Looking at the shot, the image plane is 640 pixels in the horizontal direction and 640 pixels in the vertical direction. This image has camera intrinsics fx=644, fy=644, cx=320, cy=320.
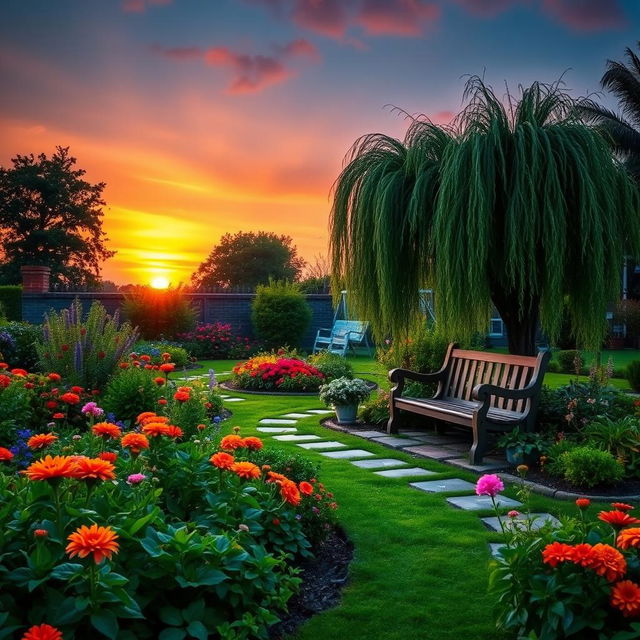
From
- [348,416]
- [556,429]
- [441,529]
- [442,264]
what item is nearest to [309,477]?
[441,529]

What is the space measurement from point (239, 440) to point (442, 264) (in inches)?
118

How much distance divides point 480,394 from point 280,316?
11487mm

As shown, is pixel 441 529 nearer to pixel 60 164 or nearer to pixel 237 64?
pixel 237 64

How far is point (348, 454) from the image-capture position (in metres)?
5.72

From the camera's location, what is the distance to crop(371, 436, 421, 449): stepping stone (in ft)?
19.9

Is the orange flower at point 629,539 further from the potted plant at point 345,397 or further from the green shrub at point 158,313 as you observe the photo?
the green shrub at point 158,313

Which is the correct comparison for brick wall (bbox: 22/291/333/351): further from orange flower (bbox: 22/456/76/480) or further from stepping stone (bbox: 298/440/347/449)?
orange flower (bbox: 22/456/76/480)

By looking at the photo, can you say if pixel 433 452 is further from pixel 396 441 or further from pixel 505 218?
pixel 505 218

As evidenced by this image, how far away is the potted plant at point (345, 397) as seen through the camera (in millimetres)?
7082

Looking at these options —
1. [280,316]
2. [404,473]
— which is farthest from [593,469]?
[280,316]

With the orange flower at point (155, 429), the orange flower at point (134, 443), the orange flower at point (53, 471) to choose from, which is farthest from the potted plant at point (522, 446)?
the orange flower at point (53, 471)

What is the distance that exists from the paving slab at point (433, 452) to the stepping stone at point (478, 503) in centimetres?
116

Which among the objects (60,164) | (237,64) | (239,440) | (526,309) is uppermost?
(60,164)

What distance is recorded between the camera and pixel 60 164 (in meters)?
31.9
